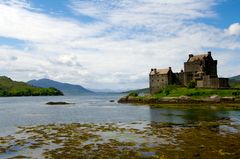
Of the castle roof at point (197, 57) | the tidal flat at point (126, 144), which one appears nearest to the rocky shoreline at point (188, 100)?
the castle roof at point (197, 57)

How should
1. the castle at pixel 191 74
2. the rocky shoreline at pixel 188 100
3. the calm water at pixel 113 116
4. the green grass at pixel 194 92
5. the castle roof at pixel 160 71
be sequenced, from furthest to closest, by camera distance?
the castle roof at pixel 160 71 → the castle at pixel 191 74 → the green grass at pixel 194 92 → the rocky shoreline at pixel 188 100 → the calm water at pixel 113 116

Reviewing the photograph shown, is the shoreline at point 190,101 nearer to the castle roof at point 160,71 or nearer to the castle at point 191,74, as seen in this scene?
the castle at point 191,74

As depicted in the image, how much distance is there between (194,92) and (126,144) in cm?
7035

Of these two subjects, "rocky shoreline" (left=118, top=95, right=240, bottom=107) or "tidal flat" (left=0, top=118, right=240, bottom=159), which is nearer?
"tidal flat" (left=0, top=118, right=240, bottom=159)

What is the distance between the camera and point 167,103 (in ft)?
331

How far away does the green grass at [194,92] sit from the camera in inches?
3708

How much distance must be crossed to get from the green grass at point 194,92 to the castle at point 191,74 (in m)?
5.65

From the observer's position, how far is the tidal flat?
29.0 m

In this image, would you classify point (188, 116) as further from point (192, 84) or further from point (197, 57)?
point (197, 57)

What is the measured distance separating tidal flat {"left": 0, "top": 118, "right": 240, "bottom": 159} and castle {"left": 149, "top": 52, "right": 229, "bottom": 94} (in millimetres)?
67935

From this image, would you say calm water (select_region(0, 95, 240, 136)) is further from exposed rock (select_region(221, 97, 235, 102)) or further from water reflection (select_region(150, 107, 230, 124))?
exposed rock (select_region(221, 97, 235, 102))

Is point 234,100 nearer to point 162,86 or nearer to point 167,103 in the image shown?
point 167,103

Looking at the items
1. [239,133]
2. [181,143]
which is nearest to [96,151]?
[181,143]

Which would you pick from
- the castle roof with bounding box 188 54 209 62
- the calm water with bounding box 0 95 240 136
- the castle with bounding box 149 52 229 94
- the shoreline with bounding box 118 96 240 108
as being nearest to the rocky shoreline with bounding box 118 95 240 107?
the shoreline with bounding box 118 96 240 108
